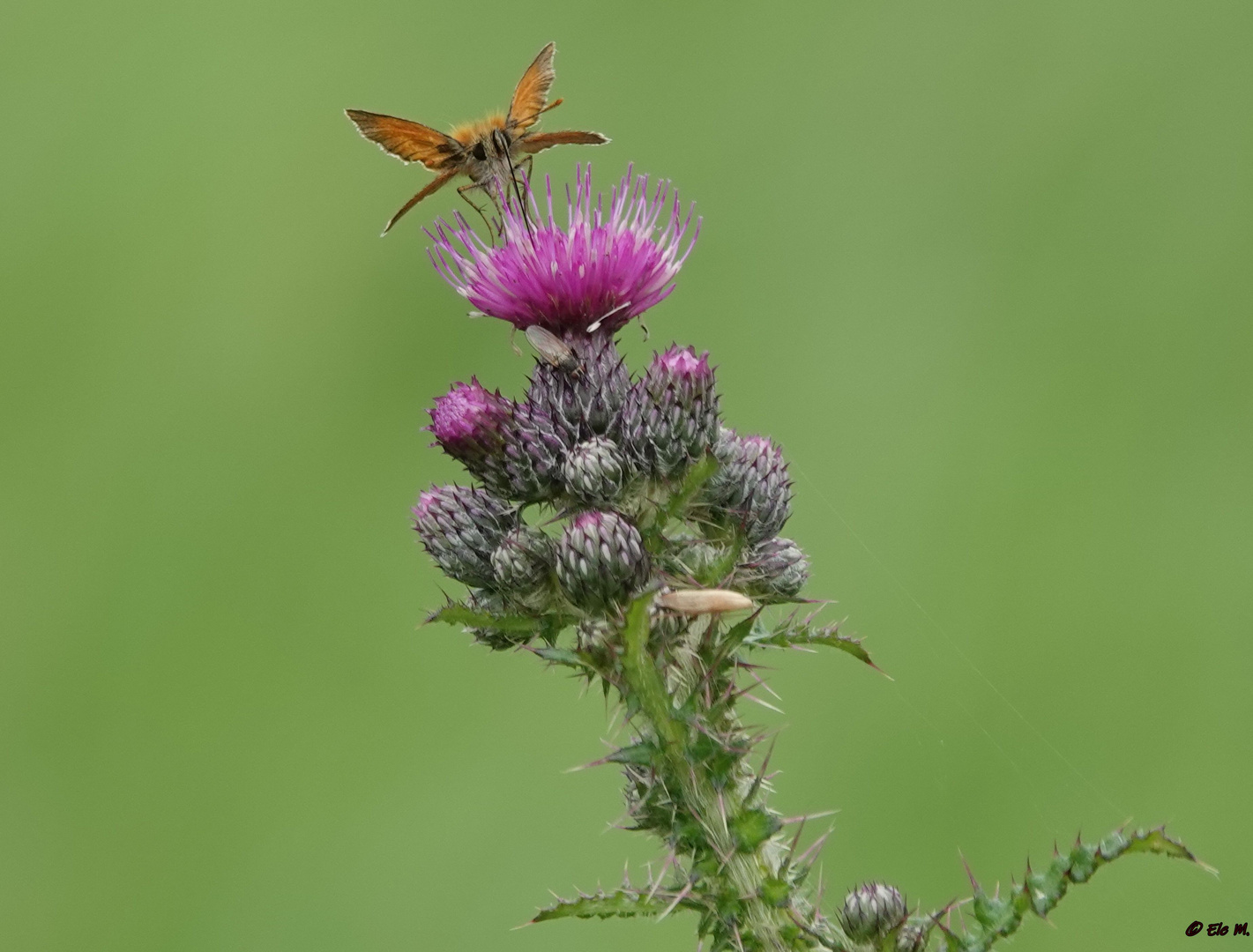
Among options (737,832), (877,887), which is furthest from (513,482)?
(877,887)

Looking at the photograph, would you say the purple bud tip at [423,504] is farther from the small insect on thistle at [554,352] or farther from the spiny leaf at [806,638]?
the spiny leaf at [806,638]

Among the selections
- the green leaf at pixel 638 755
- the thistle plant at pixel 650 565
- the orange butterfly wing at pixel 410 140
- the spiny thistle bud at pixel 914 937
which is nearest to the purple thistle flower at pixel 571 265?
the thistle plant at pixel 650 565

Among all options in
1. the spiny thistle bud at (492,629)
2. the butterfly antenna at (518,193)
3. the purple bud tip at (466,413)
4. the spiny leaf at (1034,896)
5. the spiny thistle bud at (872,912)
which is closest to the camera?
the spiny leaf at (1034,896)

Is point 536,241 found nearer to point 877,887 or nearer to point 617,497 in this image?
point 617,497

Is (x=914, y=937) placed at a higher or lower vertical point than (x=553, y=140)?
lower

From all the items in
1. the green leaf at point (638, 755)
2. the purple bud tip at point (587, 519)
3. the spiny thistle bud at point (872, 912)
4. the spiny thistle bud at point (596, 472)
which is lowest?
the spiny thistle bud at point (872, 912)

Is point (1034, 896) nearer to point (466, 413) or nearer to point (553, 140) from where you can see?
point (466, 413)

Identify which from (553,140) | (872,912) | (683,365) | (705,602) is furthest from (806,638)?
(553,140)

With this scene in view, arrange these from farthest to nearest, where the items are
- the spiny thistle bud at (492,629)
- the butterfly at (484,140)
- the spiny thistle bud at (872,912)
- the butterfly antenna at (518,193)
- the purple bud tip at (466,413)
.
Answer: the butterfly at (484,140)
the butterfly antenna at (518,193)
the purple bud tip at (466,413)
the spiny thistle bud at (492,629)
the spiny thistle bud at (872,912)
